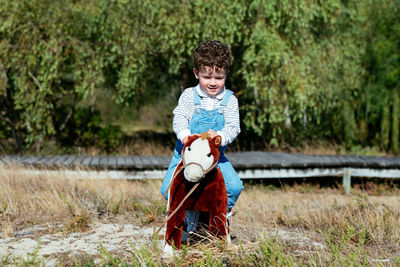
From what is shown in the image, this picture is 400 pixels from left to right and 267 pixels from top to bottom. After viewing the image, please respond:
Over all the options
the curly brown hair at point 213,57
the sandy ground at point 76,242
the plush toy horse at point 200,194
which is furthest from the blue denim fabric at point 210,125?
the sandy ground at point 76,242

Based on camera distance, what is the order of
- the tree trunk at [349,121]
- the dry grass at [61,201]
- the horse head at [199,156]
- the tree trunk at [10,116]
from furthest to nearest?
the tree trunk at [349,121]
the tree trunk at [10,116]
the dry grass at [61,201]
the horse head at [199,156]

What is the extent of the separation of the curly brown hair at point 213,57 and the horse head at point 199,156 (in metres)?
0.54

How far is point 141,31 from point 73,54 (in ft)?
5.41

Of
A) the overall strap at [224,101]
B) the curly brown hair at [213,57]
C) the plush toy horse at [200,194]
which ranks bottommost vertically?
the plush toy horse at [200,194]

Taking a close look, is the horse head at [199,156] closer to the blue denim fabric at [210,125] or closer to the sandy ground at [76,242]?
the blue denim fabric at [210,125]

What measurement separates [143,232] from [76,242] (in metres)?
0.58

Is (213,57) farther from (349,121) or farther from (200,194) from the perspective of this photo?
(349,121)

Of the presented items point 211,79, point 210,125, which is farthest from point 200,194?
point 211,79

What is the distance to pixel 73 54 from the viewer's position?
360 inches

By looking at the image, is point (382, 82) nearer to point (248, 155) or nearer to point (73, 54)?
point (248, 155)

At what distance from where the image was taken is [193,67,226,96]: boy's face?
2918 millimetres

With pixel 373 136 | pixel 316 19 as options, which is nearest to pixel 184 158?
pixel 316 19

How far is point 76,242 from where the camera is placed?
11.1ft

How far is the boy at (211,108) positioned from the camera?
2900 millimetres
